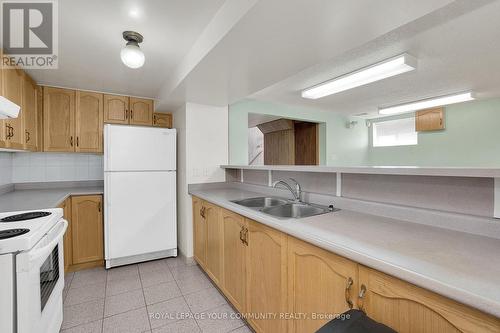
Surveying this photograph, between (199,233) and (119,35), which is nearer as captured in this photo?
(119,35)

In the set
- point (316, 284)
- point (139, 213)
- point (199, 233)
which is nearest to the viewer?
point (316, 284)

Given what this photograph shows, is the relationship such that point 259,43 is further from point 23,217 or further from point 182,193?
point 182,193

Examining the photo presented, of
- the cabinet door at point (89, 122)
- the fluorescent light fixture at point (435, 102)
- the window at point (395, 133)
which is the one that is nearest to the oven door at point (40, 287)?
the cabinet door at point (89, 122)

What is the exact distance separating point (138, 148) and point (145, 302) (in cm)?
159

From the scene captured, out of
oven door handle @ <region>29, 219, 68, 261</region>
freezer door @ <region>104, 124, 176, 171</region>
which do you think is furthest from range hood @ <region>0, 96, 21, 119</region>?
freezer door @ <region>104, 124, 176, 171</region>

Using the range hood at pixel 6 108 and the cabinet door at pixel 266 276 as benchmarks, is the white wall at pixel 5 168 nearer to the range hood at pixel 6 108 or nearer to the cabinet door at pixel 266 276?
the range hood at pixel 6 108

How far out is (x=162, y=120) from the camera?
3.34 metres

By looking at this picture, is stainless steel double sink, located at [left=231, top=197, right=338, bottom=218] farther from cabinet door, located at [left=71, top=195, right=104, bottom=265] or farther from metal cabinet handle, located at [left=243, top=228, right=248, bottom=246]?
cabinet door, located at [left=71, top=195, right=104, bottom=265]

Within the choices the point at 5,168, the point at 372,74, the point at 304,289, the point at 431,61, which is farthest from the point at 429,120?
the point at 5,168

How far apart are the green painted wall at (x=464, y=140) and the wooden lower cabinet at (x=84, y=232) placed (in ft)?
18.0

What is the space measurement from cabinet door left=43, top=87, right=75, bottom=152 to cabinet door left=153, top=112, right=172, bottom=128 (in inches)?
36.6

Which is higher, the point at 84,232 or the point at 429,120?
the point at 429,120

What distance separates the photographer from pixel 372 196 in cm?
154

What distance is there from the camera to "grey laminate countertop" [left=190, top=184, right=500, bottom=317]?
0.65 meters
